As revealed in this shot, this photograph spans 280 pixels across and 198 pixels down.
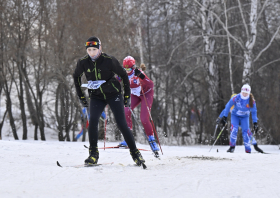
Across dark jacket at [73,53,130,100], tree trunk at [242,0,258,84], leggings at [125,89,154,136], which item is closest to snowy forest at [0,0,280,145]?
tree trunk at [242,0,258,84]

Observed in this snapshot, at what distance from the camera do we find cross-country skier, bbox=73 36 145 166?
4.57 m

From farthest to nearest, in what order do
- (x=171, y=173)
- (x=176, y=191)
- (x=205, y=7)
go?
(x=205, y=7)
(x=171, y=173)
(x=176, y=191)

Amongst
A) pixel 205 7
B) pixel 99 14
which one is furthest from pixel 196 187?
pixel 205 7

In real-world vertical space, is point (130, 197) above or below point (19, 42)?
below

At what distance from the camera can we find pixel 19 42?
1453 cm

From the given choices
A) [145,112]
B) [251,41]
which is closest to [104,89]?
[145,112]

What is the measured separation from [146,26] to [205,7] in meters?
6.39

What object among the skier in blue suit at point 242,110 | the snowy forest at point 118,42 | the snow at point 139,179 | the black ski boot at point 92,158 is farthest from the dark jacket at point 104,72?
the snowy forest at point 118,42

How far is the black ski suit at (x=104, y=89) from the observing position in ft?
15.0

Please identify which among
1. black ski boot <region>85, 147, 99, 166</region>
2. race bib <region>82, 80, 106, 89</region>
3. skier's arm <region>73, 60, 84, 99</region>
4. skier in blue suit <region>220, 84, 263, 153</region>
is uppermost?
skier's arm <region>73, 60, 84, 99</region>

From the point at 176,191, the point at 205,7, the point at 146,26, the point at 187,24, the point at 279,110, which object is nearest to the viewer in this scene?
the point at 176,191

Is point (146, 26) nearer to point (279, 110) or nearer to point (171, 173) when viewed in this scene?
point (279, 110)

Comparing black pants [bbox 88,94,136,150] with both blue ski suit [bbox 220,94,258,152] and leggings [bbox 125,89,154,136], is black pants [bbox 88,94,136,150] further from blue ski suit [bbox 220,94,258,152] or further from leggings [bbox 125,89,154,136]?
blue ski suit [bbox 220,94,258,152]

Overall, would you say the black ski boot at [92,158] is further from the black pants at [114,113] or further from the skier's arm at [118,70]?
the skier's arm at [118,70]
